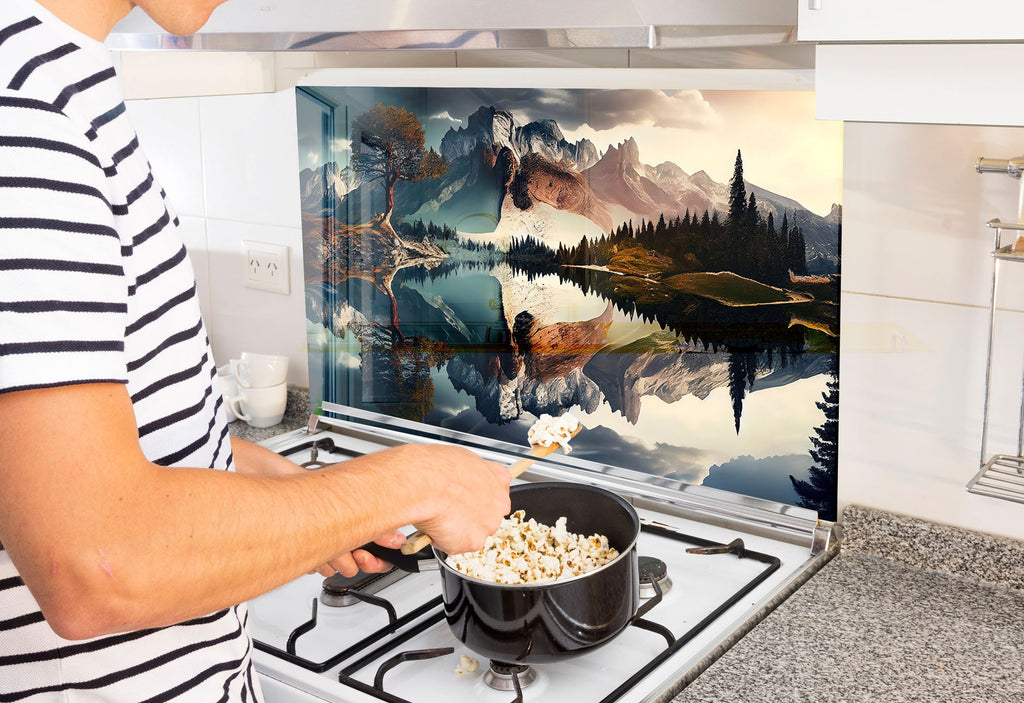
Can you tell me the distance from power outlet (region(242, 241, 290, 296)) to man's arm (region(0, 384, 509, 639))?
44.9 inches

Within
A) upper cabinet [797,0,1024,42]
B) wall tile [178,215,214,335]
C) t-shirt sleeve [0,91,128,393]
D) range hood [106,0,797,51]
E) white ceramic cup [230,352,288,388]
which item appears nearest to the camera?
t-shirt sleeve [0,91,128,393]

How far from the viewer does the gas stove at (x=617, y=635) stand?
3.30ft

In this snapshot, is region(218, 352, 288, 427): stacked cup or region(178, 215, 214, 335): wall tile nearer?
region(218, 352, 288, 427): stacked cup

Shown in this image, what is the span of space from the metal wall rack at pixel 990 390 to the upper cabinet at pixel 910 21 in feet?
1.17

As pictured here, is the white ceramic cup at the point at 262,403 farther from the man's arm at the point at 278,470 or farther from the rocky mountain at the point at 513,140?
the man's arm at the point at 278,470

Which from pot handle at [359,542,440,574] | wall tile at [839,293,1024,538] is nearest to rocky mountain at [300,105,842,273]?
wall tile at [839,293,1024,538]

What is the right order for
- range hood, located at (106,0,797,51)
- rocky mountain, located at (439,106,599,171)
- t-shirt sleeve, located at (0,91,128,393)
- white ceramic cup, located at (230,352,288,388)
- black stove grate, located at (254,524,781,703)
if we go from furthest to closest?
white ceramic cup, located at (230,352,288,388), rocky mountain, located at (439,106,599,171), black stove grate, located at (254,524,781,703), range hood, located at (106,0,797,51), t-shirt sleeve, located at (0,91,128,393)

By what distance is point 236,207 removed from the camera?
5.84ft

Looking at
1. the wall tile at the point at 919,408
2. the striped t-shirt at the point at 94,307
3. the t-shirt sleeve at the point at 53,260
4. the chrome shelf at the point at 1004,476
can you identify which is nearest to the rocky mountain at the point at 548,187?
the wall tile at the point at 919,408

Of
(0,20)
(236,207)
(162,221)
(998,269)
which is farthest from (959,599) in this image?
(236,207)

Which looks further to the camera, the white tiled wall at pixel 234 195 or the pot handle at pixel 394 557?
the white tiled wall at pixel 234 195

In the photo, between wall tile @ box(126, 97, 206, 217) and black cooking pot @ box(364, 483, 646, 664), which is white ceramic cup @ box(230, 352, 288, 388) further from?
black cooking pot @ box(364, 483, 646, 664)

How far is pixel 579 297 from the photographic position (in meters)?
1.40

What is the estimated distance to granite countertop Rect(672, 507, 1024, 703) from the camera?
3.15ft
